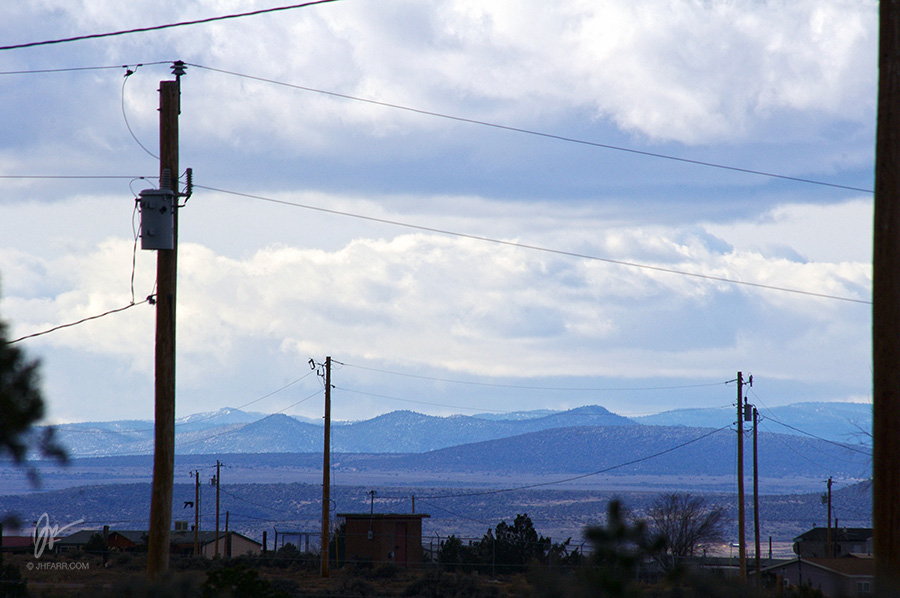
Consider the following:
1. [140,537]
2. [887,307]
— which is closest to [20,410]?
[887,307]

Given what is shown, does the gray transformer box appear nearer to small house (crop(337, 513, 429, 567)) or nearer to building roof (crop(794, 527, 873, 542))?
small house (crop(337, 513, 429, 567))

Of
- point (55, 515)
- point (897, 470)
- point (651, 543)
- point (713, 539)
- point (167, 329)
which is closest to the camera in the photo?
point (651, 543)

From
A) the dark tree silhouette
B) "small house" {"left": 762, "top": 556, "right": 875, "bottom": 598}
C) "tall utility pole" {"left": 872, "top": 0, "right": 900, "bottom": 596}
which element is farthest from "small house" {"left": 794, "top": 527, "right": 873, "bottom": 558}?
"tall utility pole" {"left": 872, "top": 0, "right": 900, "bottom": 596}

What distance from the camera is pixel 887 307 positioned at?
31.9ft

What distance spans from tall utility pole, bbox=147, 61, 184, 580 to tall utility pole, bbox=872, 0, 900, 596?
9376 mm

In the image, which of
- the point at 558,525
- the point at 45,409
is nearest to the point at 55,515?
the point at 558,525

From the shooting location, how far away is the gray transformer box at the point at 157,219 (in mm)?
15375

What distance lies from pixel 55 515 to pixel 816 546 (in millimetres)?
155038

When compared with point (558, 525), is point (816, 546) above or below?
above

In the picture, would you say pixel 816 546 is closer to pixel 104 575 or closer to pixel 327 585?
pixel 327 585

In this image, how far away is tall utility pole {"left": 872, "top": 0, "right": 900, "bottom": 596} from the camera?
9.30 m

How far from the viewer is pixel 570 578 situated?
8.40 m
